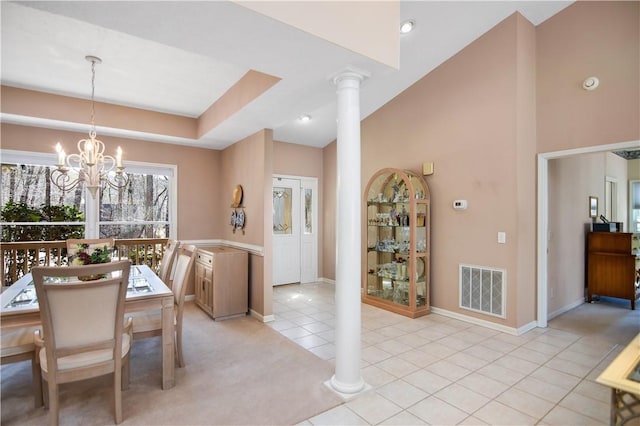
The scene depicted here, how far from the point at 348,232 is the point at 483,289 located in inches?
95.9

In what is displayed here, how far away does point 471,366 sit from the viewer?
3.01m

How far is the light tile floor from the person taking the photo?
2305 millimetres

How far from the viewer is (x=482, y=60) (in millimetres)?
4113

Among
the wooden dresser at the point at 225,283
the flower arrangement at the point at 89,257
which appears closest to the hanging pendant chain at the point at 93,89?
the flower arrangement at the point at 89,257

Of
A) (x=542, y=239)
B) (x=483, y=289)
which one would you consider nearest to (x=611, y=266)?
(x=542, y=239)

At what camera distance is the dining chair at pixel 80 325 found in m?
1.94

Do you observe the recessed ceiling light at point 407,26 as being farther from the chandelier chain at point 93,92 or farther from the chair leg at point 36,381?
the chair leg at point 36,381

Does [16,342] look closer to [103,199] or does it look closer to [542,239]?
[103,199]

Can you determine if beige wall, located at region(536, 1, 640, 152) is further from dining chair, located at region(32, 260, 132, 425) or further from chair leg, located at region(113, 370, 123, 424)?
chair leg, located at region(113, 370, 123, 424)

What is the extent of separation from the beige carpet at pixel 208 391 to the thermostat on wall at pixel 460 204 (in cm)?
Answer: 262

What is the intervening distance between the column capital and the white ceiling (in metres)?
0.05

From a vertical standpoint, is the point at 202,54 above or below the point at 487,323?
above

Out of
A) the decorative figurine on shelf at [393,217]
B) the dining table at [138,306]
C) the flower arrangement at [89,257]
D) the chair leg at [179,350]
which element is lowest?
the chair leg at [179,350]

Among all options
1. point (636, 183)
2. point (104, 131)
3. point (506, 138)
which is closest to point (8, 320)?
point (104, 131)
